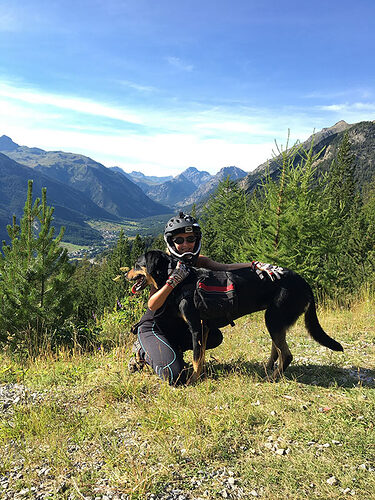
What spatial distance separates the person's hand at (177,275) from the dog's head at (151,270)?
0.65 ft

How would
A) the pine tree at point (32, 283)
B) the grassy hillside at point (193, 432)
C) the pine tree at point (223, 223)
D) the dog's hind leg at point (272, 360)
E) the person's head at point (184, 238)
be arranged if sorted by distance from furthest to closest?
the pine tree at point (223, 223) → the pine tree at point (32, 283) → the dog's hind leg at point (272, 360) → the person's head at point (184, 238) → the grassy hillside at point (193, 432)

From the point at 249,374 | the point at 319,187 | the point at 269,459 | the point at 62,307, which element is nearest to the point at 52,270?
the point at 62,307

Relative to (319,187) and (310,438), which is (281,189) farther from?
(310,438)

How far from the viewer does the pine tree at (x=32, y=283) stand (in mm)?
7941

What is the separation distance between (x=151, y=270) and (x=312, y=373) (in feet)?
8.96

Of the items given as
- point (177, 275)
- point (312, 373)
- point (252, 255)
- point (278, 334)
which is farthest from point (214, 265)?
point (252, 255)

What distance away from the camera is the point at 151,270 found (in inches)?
162

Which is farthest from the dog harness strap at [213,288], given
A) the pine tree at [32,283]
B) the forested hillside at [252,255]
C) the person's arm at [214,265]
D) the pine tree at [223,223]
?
the pine tree at [223,223]

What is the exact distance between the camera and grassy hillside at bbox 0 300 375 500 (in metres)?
2.54

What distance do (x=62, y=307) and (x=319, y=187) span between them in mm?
9528

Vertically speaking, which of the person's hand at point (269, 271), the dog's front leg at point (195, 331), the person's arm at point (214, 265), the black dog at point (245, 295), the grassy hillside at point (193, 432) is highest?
the person's hand at point (269, 271)

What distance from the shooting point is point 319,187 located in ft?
38.2

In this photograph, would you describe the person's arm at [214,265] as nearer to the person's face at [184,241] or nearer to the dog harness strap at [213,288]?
the person's face at [184,241]

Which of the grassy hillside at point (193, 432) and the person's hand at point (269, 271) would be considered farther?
the person's hand at point (269, 271)
